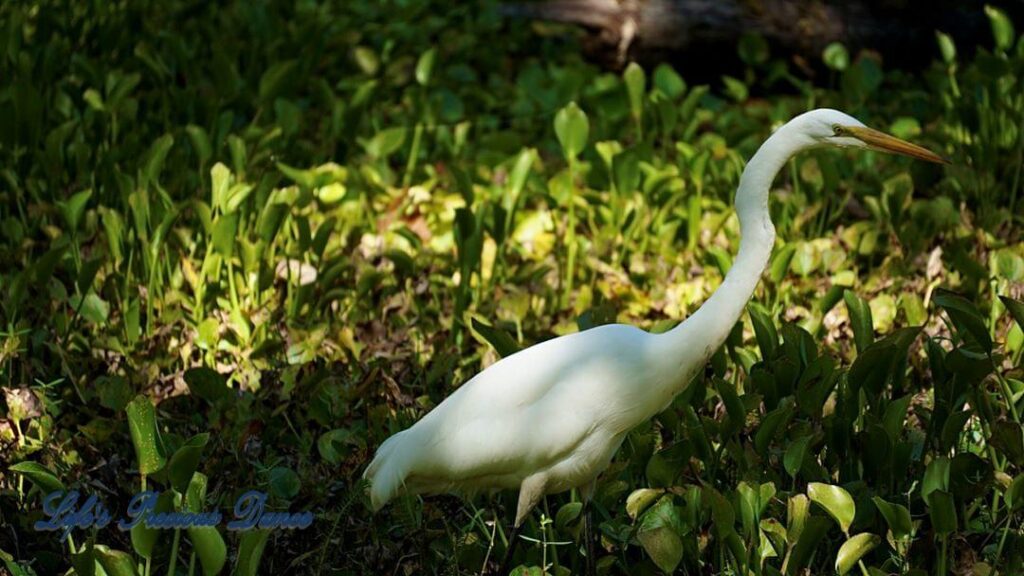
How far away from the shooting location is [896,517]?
270 centimetres

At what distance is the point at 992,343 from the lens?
3092 mm

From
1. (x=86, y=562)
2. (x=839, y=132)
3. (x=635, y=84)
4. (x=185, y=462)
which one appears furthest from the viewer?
(x=635, y=84)

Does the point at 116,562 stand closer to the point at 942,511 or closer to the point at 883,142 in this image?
the point at 942,511

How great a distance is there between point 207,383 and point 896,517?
1687mm

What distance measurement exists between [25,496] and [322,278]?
1.24 m

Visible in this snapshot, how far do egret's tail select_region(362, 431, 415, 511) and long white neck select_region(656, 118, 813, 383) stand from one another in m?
0.61

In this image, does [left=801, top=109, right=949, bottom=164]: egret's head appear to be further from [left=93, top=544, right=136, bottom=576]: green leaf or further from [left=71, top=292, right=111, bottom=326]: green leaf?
[left=71, top=292, right=111, bottom=326]: green leaf

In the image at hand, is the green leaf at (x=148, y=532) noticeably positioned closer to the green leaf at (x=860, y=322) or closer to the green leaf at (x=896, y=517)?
the green leaf at (x=896, y=517)

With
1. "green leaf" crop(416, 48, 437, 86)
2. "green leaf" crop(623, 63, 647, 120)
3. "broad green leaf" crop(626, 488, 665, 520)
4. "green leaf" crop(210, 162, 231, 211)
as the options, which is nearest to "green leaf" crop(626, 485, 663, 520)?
"broad green leaf" crop(626, 488, 665, 520)

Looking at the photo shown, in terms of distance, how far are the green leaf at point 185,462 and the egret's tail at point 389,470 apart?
1.60ft

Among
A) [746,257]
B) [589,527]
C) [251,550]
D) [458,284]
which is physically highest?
[746,257]

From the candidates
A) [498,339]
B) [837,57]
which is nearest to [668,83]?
[837,57]

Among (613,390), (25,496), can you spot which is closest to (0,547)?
(25,496)

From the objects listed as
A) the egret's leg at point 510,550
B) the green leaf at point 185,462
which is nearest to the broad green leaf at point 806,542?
the egret's leg at point 510,550
